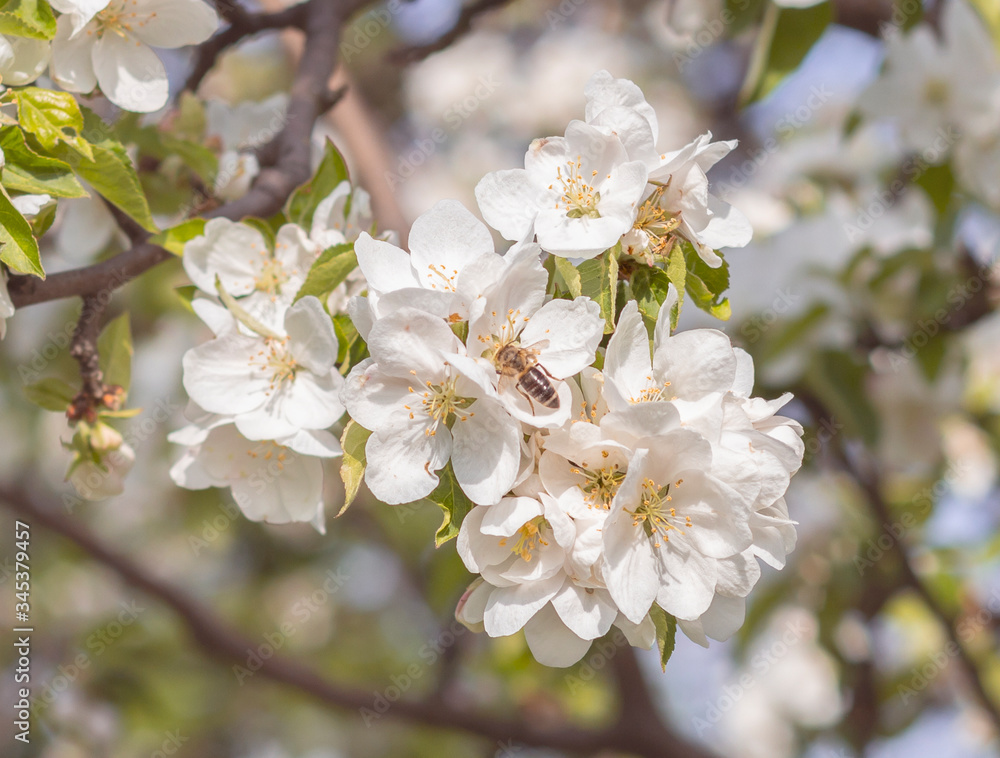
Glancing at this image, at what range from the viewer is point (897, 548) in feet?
6.45

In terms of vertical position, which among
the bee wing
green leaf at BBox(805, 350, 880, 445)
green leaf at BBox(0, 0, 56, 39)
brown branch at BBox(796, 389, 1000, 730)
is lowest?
brown branch at BBox(796, 389, 1000, 730)

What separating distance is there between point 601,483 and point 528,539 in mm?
77

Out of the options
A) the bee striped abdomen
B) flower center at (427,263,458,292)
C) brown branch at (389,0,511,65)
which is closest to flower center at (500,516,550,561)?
the bee striped abdomen

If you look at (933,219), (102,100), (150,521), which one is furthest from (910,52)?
(150,521)

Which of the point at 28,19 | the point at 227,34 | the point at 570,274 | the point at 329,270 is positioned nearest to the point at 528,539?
the point at 570,274

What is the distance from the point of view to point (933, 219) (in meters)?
1.79

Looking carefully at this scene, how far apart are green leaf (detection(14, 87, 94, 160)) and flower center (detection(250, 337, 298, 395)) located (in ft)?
0.78

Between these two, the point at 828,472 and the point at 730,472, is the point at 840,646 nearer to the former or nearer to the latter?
the point at 828,472

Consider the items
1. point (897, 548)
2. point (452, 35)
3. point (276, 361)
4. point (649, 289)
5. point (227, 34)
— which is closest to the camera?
point (649, 289)

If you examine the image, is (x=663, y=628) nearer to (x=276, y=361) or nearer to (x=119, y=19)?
(x=276, y=361)

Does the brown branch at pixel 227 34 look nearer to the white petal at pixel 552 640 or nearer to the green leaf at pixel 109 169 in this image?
the green leaf at pixel 109 169

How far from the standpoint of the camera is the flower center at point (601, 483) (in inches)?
26.5

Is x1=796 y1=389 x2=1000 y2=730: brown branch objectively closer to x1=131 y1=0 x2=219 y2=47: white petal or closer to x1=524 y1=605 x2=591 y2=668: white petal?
x1=524 y1=605 x2=591 y2=668: white petal

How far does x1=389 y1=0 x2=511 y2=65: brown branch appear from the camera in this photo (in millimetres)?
1461
